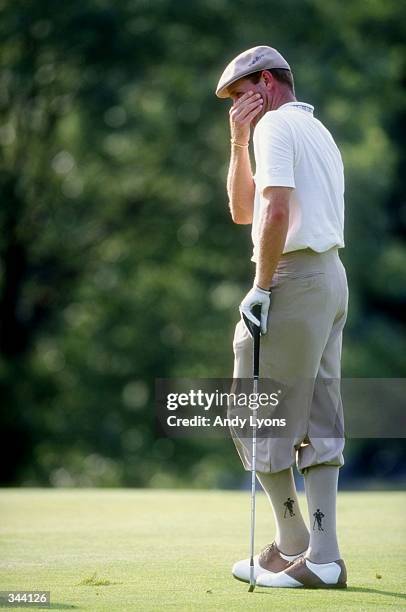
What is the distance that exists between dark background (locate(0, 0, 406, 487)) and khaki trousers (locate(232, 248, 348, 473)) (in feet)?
55.7

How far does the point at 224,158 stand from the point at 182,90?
1420mm

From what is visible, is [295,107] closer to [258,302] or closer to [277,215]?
[277,215]

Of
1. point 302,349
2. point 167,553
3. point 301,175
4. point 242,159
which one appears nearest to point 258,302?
point 302,349

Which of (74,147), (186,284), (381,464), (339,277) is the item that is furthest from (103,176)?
(339,277)

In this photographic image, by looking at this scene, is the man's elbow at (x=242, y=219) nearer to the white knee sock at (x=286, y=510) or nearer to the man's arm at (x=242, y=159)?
the man's arm at (x=242, y=159)

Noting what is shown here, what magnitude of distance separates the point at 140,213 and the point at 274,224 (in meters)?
20.7

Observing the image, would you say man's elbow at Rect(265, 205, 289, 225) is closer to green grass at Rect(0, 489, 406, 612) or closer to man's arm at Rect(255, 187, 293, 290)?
man's arm at Rect(255, 187, 293, 290)

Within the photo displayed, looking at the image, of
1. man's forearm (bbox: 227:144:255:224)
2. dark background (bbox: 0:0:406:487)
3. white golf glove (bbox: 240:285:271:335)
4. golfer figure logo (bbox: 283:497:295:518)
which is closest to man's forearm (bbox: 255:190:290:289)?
white golf glove (bbox: 240:285:271:335)

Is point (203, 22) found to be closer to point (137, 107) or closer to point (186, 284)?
point (137, 107)

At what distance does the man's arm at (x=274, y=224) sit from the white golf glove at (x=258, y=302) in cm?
11

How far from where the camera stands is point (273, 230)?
4824mm

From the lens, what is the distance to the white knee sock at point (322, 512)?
4855 mm

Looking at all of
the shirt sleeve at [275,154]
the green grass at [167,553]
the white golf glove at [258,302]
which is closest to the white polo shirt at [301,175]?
the shirt sleeve at [275,154]

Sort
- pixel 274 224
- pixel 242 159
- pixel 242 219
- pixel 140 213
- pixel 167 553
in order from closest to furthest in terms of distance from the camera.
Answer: pixel 274 224, pixel 242 159, pixel 242 219, pixel 167 553, pixel 140 213
